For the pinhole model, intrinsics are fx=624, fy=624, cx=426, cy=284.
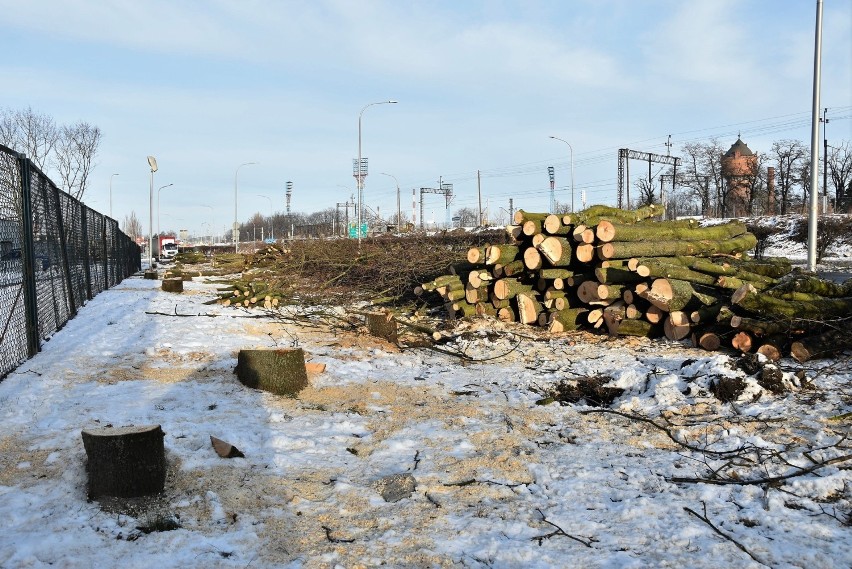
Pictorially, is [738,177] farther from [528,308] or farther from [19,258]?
[19,258]

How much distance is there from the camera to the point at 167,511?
366cm

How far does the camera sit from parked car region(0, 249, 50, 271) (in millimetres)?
6561

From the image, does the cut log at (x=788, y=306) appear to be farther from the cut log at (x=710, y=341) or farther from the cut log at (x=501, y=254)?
the cut log at (x=501, y=254)

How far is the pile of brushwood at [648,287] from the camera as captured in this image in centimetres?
733

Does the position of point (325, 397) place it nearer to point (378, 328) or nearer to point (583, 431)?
point (583, 431)

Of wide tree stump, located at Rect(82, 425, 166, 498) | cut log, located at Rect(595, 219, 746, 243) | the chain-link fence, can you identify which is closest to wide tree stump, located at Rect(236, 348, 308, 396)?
the chain-link fence

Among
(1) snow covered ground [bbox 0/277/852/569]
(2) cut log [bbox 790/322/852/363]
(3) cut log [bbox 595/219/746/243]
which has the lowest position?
(1) snow covered ground [bbox 0/277/852/569]

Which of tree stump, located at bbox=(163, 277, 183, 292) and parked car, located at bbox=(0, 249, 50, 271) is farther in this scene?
tree stump, located at bbox=(163, 277, 183, 292)

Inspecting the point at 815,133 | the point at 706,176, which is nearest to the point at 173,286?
the point at 815,133

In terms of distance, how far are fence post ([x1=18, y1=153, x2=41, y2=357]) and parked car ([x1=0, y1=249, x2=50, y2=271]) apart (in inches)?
5.5

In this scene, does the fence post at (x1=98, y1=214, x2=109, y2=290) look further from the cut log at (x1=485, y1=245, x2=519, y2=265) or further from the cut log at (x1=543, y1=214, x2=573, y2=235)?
the cut log at (x1=543, y1=214, x2=573, y2=235)

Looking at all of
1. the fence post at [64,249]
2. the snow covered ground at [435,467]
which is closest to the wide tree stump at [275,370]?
the snow covered ground at [435,467]

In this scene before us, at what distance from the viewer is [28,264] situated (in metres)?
7.16

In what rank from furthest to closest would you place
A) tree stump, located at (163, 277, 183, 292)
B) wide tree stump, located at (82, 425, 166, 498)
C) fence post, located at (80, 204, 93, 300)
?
tree stump, located at (163, 277, 183, 292) → fence post, located at (80, 204, 93, 300) → wide tree stump, located at (82, 425, 166, 498)
